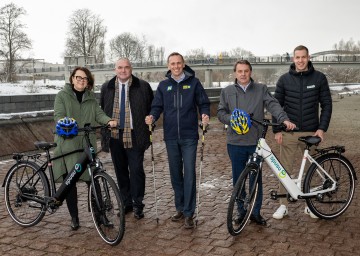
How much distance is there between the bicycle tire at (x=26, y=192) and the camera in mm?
5219

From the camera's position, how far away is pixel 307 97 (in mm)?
5324

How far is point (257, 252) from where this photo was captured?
4.45m

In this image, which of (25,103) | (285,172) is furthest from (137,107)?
(25,103)

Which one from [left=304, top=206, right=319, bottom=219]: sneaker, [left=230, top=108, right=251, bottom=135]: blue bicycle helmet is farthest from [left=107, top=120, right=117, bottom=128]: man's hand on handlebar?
[left=304, top=206, right=319, bottom=219]: sneaker

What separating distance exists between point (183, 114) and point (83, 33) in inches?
2932

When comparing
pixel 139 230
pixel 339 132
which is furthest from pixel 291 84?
pixel 339 132

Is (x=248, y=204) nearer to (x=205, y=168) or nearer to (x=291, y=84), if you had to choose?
(x=291, y=84)

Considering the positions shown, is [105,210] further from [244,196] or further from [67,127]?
[244,196]

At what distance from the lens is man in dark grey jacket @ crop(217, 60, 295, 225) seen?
200 inches

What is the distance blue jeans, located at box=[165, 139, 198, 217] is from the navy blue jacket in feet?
0.30

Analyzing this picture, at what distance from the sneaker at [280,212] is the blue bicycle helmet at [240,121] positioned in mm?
1326

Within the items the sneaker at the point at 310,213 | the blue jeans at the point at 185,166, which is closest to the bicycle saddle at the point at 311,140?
the sneaker at the point at 310,213

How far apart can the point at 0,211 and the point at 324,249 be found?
4.30 meters

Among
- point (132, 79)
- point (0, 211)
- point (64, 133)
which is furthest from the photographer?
point (0, 211)
